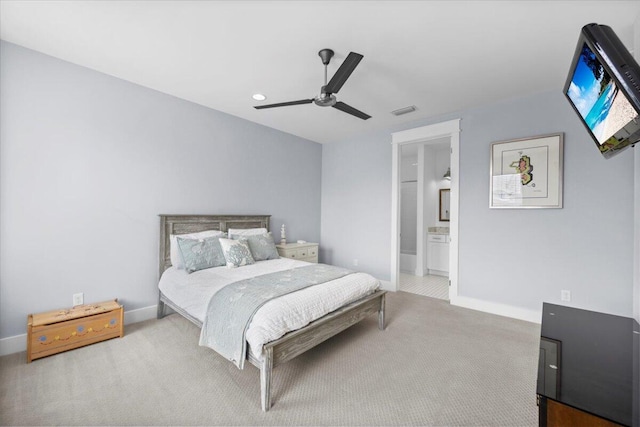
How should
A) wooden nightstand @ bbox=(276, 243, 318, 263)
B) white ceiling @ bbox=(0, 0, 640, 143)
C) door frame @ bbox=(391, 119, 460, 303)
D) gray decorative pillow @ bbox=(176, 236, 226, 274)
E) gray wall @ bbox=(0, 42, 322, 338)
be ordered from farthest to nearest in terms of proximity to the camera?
1. wooden nightstand @ bbox=(276, 243, 318, 263)
2. door frame @ bbox=(391, 119, 460, 303)
3. gray decorative pillow @ bbox=(176, 236, 226, 274)
4. gray wall @ bbox=(0, 42, 322, 338)
5. white ceiling @ bbox=(0, 0, 640, 143)

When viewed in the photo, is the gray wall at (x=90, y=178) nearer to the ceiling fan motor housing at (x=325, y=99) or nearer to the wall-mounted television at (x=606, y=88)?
the ceiling fan motor housing at (x=325, y=99)

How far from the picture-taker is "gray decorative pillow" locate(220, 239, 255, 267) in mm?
3102

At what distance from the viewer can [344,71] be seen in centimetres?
206

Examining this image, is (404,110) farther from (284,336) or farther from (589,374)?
(589,374)

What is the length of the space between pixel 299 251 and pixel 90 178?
9.23ft

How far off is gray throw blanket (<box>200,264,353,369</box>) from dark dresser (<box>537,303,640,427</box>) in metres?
1.61

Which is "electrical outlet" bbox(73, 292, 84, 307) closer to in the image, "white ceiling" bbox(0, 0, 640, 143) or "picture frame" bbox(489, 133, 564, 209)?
"white ceiling" bbox(0, 0, 640, 143)

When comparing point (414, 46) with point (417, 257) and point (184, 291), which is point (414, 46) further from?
point (417, 257)

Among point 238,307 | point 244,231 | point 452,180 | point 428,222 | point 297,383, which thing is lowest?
point 297,383

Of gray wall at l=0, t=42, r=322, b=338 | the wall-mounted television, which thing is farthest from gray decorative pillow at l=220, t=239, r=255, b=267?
the wall-mounted television

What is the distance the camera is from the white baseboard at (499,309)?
127 inches

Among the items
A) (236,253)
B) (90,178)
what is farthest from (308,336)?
(90,178)

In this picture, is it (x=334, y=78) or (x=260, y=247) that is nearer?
(x=334, y=78)

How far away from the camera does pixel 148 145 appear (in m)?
3.18
